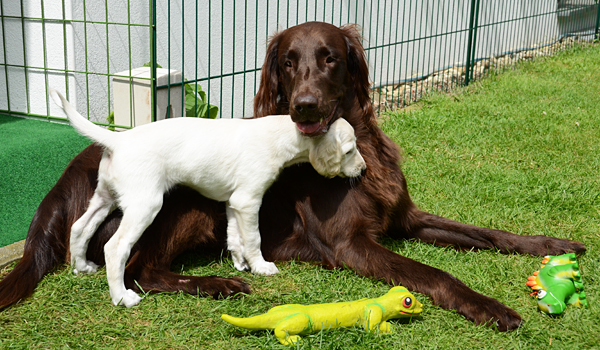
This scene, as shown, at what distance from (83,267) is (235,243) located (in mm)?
709

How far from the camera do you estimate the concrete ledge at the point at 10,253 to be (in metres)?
2.83

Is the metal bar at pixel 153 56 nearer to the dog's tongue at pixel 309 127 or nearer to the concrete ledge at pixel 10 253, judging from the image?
the concrete ledge at pixel 10 253

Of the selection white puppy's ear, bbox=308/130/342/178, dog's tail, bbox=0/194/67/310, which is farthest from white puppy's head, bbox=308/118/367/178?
dog's tail, bbox=0/194/67/310

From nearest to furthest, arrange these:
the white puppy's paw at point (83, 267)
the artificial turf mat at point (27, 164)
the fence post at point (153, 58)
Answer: the white puppy's paw at point (83, 267), the artificial turf mat at point (27, 164), the fence post at point (153, 58)

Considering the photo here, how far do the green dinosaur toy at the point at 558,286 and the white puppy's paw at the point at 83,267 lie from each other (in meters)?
2.00

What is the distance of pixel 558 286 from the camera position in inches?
95.9

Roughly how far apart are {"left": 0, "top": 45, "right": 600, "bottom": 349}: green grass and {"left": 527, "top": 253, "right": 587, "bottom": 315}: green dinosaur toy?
0.05m

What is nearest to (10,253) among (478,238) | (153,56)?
(153,56)

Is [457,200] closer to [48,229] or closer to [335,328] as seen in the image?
[335,328]

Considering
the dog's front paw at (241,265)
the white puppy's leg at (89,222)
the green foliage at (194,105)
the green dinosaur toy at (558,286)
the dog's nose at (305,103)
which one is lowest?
the dog's front paw at (241,265)

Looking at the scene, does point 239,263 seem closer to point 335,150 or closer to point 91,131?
point 335,150

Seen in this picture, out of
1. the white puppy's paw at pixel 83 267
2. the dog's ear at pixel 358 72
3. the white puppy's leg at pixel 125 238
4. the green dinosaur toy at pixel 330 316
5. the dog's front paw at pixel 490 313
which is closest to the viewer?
the green dinosaur toy at pixel 330 316

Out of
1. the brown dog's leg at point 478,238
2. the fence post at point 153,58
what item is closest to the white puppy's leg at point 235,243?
the brown dog's leg at point 478,238

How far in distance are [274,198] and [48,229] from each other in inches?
42.3
